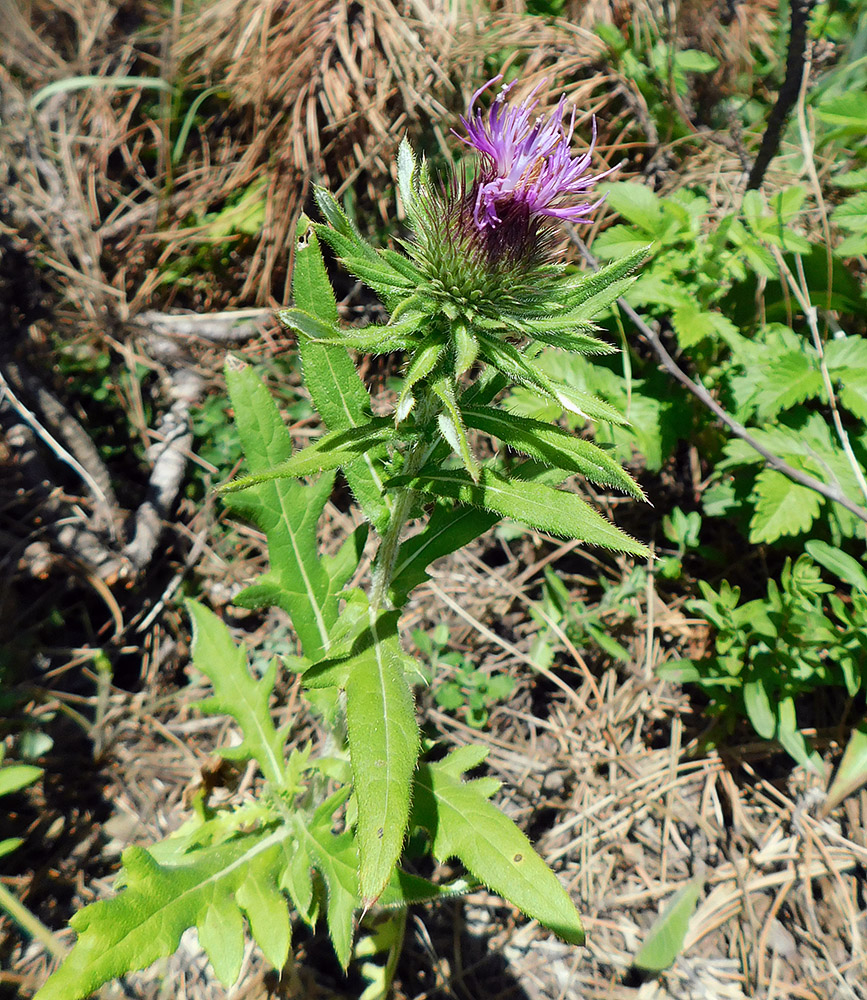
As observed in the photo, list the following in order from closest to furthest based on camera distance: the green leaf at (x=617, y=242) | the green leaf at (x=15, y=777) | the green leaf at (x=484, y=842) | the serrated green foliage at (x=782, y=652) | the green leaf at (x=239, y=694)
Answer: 1. the green leaf at (x=484, y=842)
2. the green leaf at (x=15, y=777)
3. the green leaf at (x=239, y=694)
4. the serrated green foliage at (x=782, y=652)
5. the green leaf at (x=617, y=242)

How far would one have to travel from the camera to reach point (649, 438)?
2977mm

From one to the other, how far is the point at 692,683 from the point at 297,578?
197 centimetres

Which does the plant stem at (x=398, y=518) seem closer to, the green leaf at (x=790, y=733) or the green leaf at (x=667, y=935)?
the green leaf at (x=790, y=733)

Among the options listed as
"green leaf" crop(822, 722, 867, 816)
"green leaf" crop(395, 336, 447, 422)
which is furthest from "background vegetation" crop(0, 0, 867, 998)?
"green leaf" crop(395, 336, 447, 422)

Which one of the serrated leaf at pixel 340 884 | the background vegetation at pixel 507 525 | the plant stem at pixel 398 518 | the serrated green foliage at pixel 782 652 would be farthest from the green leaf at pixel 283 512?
the serrated green foliage at pixel 782 652

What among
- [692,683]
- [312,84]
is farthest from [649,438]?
[312,84]

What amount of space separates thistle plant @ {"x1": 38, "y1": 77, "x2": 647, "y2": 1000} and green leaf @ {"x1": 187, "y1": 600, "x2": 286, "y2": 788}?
0.15 m

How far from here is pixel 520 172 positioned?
1.73 metres

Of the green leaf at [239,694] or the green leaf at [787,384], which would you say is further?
the green leaf at [787,384]

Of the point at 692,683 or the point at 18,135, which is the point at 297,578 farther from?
the point at 18,135

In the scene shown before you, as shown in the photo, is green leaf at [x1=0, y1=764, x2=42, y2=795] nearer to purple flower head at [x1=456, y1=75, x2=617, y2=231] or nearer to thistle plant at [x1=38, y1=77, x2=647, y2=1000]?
thistle plant at [x1=38, y1=77, x2=647, y2=1000]

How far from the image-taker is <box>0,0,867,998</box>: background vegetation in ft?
8.99

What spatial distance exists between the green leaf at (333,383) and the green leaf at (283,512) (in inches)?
9.8

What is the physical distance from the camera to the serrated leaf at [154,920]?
1642 millimetres
